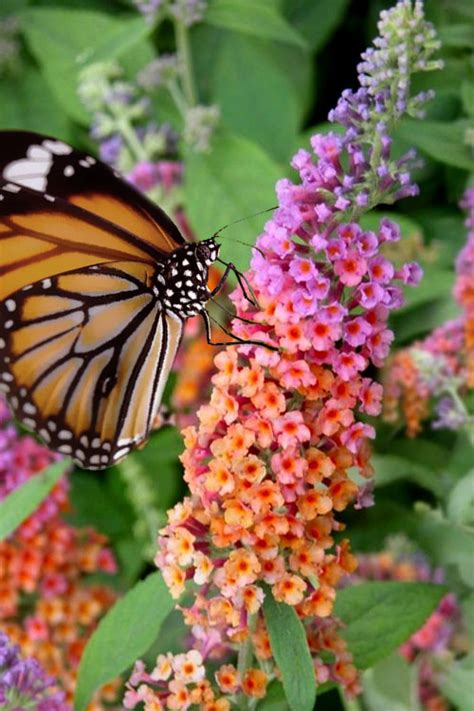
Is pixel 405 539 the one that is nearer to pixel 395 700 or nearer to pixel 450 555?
pixel 450 555

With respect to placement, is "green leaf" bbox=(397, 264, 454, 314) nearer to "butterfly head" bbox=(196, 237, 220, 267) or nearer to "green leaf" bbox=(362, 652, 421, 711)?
"butterfly head" bbox=(196, 237, 220, 267)

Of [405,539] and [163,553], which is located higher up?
[163,553]

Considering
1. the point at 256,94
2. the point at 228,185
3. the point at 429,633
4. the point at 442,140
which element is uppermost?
the point at 256,94

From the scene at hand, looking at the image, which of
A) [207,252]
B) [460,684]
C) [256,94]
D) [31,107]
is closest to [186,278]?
[207,252]

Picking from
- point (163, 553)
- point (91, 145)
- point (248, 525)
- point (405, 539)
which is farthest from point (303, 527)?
point (91, 145)

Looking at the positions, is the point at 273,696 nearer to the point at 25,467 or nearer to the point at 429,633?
the point at 429,633

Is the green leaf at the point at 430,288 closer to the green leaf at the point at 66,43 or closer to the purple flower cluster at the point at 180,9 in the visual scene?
the purple flower cluster at the point at 180,9
